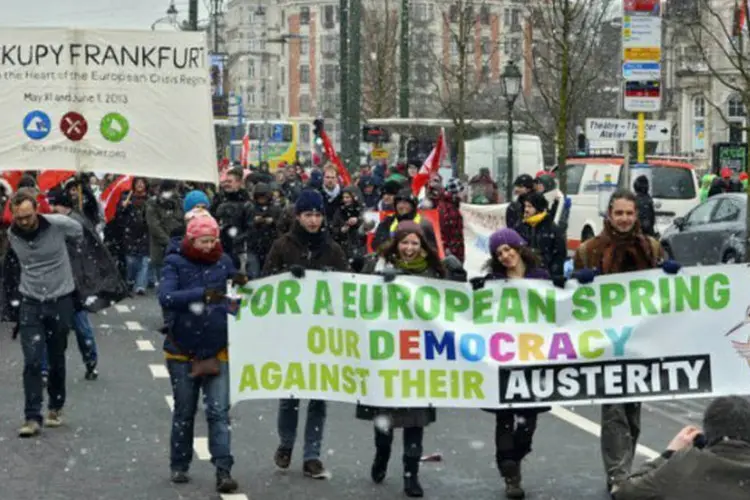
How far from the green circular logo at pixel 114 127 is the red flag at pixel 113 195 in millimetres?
7747

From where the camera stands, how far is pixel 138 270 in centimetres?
2312

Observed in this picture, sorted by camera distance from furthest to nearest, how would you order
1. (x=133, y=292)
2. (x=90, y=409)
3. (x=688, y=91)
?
(x=688, y=91)
(x=133, y=292)
(x=90, y=409)

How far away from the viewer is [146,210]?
858 inches

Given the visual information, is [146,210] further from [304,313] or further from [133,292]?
[304,313]

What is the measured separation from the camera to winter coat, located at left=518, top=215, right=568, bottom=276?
14188mm

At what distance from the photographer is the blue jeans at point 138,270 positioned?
902 inches

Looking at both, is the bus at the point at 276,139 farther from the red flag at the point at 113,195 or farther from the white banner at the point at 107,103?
the white banner at the point at 107,103

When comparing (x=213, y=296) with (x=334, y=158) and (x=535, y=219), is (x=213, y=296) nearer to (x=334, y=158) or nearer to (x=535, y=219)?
(x=535, y=219)

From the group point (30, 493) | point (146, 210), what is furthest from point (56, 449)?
point (146, 210)

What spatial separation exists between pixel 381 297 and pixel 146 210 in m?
12.5

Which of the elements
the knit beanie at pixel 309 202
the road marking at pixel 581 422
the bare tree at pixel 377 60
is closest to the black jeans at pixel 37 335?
the knit beanie at pixel 309 202

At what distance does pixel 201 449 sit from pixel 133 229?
1216 cm

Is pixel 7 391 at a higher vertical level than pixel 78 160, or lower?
lower

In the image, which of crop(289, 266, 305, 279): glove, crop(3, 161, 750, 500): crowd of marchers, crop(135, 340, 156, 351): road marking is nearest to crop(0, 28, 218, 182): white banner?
crop(3, 161, 750, 500): crowd of marchers
